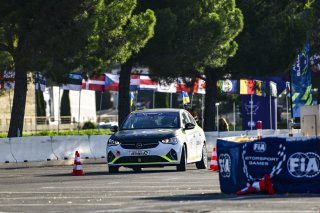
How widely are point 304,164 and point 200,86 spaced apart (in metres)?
47.4

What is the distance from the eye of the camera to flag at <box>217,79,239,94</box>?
61.8 meters

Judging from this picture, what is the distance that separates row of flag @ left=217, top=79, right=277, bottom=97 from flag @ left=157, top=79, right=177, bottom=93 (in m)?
2.61

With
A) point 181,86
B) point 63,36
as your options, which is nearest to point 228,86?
point 181,86

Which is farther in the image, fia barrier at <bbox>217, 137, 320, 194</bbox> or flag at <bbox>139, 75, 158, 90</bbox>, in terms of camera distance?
flag at <bbox>139, 75, 158, 90</bbox>

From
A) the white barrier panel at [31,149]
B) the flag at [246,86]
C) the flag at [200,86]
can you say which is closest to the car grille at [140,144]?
the white barrier panel at [31,149]

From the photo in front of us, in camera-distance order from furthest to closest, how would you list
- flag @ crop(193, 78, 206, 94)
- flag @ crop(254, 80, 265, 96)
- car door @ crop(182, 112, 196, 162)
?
flag @ crop(193, 78, 206, 94) → flag @ crop(254, 80, 265, 96) → car door @ crop(182, 112, 196, 162)

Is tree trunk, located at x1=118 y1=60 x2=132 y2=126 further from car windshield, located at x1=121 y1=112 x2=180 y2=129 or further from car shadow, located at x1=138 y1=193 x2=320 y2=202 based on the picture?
car shadow, located at x1=138 y1=193 x2=320 y2=202

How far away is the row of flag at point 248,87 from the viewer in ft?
197

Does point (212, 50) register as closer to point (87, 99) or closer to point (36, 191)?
point (36, 191)

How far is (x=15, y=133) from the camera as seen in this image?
44.6 meters

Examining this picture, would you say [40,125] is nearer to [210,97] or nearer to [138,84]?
[138,84]

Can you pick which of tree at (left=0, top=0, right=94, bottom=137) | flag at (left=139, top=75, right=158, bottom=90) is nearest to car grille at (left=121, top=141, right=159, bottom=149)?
tree at (left=0, top=0, right=94, bottom=137)

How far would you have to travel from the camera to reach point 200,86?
65.6m

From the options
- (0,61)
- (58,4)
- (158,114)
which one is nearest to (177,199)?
(158,114)
